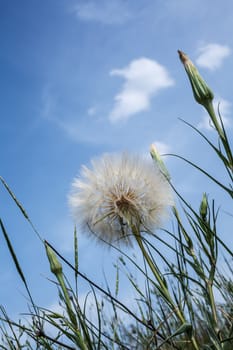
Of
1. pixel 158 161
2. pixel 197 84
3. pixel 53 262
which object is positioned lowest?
pixel 53 262

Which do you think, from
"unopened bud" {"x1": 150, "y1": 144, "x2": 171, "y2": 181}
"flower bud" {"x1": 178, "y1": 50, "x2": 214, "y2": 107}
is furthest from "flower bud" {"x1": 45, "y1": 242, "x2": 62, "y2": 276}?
"unopened bud" {"x1": 150, "y1": 144, "x2": 171, "y2": 181}

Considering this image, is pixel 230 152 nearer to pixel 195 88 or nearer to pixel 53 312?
pixel 195 88

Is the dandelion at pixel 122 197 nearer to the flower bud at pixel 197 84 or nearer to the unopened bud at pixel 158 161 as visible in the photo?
the unopened bud at pixel 158 161

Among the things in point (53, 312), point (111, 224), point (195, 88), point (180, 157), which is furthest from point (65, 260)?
point (111, 224)

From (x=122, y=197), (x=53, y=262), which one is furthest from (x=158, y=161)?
(x=53, y=262)

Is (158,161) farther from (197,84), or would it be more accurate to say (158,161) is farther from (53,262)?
(53,262)

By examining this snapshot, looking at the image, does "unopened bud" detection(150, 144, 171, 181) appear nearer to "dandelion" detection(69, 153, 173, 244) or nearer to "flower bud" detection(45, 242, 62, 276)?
"dandelion" detection(69, 153, 173, 244)
